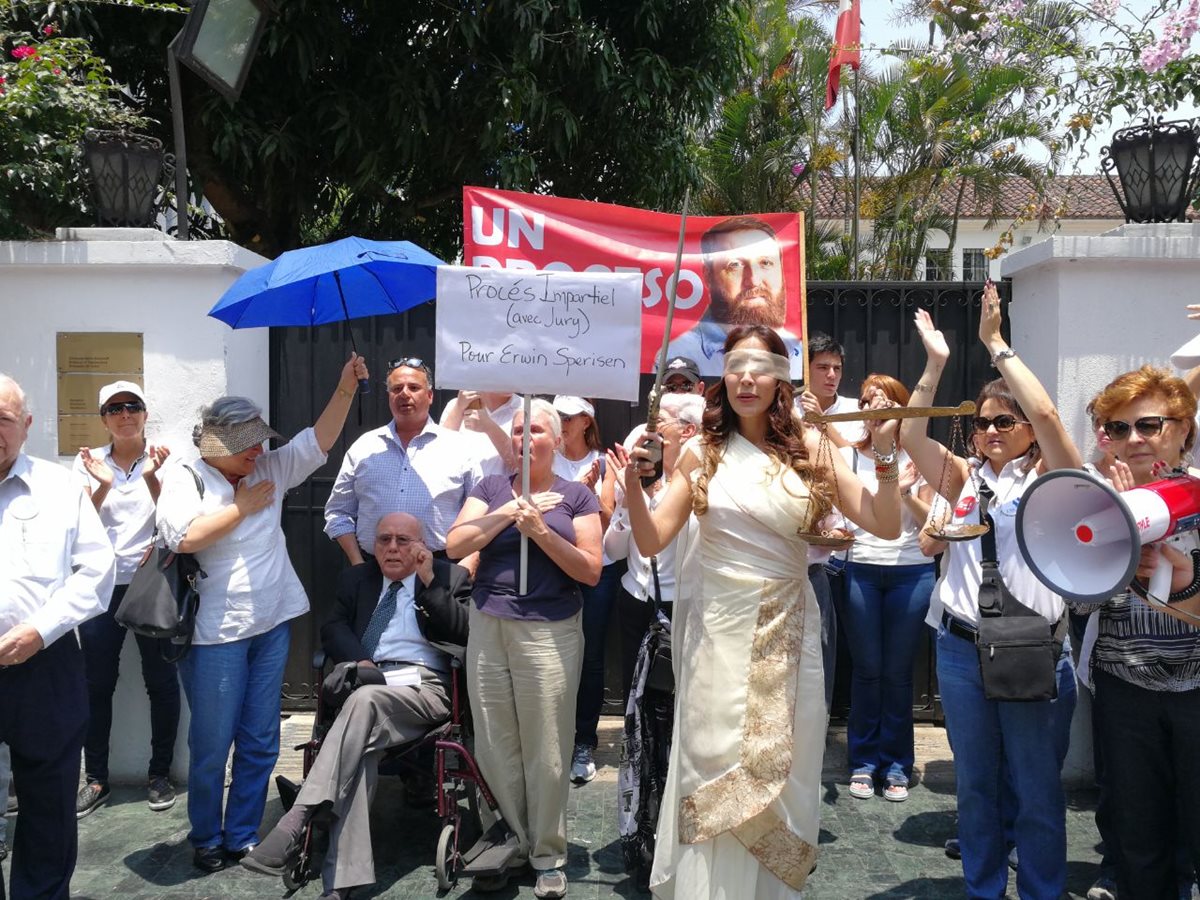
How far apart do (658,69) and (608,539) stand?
6.42 m

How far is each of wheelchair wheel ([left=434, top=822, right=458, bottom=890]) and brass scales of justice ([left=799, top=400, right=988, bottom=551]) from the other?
1.84 meters

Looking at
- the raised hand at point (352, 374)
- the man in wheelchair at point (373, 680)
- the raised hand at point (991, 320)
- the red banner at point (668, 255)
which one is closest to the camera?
the raised hand at point (991, 320)

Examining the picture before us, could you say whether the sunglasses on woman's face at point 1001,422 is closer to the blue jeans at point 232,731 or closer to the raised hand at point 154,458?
the blue jeans at point 232,731

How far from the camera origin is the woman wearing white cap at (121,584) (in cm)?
478

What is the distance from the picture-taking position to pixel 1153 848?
3.20 metres

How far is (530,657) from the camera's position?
4.00 meters

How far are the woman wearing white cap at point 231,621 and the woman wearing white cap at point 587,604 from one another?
4.66ft

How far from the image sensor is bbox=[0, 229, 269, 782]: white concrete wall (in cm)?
510

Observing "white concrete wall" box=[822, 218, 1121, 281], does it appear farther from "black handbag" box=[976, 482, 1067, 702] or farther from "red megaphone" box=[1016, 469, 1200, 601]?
"red megaphone" box=[1016, 469, 1200, 601]

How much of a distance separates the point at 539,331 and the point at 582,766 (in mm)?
2379

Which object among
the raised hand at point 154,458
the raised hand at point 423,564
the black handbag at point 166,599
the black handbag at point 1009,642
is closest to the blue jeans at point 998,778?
the black handbag at point 1009,642

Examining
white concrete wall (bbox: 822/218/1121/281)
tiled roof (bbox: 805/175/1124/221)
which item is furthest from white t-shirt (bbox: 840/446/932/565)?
white concrete wall (bbox: 822/218/1121/281)

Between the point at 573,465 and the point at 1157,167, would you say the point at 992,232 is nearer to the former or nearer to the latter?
the point at 1157,167

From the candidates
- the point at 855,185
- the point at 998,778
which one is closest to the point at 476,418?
the point at 998,778
